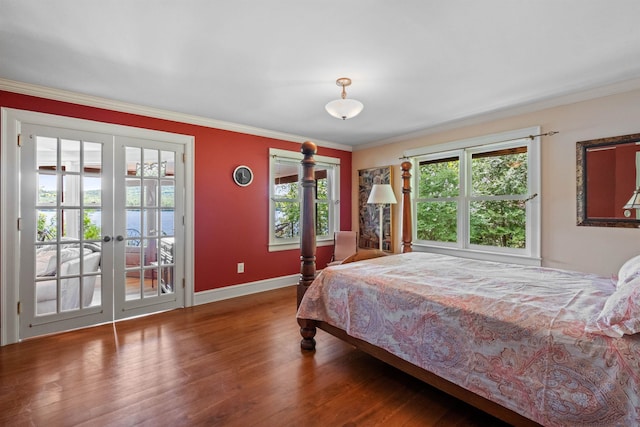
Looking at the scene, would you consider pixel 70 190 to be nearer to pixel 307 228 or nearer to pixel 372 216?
pixel 307 228

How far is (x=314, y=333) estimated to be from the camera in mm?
2531

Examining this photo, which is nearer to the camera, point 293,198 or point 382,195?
point 382,195

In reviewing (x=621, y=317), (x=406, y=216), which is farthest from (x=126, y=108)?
(x=621, y=317)

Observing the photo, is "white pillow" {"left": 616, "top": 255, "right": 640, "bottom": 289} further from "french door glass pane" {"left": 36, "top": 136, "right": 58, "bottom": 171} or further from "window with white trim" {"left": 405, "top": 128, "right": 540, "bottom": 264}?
"french door glass pane" {"left": 36, "top": 136, "right": 58, "bottom": 171}

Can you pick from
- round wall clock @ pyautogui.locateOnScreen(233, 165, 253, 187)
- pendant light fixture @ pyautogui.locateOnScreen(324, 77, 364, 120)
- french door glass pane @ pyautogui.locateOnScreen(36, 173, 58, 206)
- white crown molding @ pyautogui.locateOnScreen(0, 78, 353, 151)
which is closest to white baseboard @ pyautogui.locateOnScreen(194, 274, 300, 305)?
round wall clock @ pyautogui.locateOnScreen(233, 165, 253, 187)

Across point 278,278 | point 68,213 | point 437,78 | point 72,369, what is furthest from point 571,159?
point 68,213

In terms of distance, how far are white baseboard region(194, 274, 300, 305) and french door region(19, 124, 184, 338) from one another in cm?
27

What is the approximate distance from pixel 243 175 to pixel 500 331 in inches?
136

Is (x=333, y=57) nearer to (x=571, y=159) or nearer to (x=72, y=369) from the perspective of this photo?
(x=571, y=159)

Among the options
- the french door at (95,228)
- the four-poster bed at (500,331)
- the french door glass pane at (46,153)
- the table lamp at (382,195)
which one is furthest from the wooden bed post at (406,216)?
the french door glass pane at (46,153)

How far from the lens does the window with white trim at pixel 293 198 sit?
444 cm

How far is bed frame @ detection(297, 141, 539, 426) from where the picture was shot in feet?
4.87

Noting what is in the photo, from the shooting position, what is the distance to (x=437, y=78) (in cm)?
254

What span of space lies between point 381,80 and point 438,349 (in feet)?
6.95
